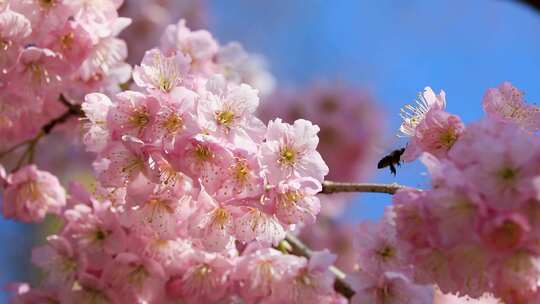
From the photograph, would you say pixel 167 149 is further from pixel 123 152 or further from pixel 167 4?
pixel 167 4

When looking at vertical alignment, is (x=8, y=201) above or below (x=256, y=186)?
above

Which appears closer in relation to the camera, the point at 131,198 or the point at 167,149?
the point at 167,149

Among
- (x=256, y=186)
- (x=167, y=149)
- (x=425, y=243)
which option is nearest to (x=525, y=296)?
(x=425, y=243)

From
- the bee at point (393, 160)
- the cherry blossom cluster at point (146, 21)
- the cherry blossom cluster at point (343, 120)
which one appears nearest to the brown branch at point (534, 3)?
the bee at point (393, 160)

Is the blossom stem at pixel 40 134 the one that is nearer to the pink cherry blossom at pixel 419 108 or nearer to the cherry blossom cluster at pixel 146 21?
the pink cherry blossom at pixel 419 108

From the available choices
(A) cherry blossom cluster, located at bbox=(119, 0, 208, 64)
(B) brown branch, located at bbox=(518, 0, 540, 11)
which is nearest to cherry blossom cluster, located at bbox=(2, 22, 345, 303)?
(B) brown branch, located at bbox=(518, 0, 540, 11)

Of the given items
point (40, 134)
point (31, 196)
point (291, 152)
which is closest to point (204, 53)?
point (40, 134)

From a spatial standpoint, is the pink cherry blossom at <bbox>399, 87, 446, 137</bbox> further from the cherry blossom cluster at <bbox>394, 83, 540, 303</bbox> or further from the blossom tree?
the cherry blossom cluster at <bbox>394, 83, 540, 303</bbox>
